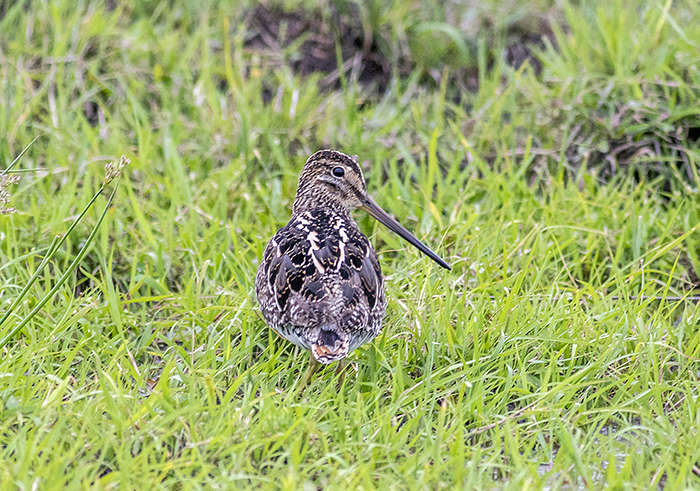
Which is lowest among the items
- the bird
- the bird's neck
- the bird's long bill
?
the bird's long bill

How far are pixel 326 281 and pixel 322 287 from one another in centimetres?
4

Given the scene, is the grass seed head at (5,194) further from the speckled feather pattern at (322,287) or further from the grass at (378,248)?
the speckled feather pattern at (322,287)

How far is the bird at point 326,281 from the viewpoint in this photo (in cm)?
338

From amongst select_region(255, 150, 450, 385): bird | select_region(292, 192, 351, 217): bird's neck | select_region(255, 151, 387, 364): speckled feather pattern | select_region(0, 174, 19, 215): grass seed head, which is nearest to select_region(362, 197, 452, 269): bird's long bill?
select_region(255, 150, 450, 385): bird

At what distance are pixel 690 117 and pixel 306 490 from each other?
381cm

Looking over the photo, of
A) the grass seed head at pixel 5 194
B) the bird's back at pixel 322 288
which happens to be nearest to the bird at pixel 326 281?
the bird's back at pixel 322 288

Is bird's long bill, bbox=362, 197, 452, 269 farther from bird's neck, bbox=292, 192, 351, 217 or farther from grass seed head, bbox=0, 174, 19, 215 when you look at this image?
grass seed head, bbox=0, 174, 19, 215

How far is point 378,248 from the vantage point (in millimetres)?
4887

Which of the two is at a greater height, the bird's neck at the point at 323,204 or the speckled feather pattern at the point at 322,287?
the speckled feather pattern at the point at 322,287

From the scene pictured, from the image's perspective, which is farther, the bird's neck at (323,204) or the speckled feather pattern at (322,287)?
the bird's neck at (323,204)

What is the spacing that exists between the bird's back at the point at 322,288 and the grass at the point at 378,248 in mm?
239

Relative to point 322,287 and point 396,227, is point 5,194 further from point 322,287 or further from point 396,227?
point 396,227

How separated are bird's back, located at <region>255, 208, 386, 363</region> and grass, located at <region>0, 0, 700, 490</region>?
0.24m

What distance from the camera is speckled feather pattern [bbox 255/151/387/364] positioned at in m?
3.37
